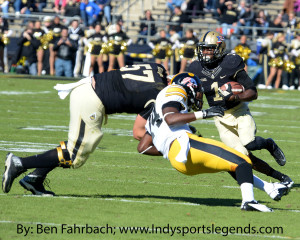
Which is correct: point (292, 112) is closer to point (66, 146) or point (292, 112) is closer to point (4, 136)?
point (4, 136)

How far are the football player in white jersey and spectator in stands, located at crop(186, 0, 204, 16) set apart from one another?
19553 mm

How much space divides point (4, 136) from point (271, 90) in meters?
11.6

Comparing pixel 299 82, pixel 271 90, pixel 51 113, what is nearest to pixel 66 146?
pixel 51 113

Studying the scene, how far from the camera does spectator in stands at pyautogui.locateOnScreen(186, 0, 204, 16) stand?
25391mm

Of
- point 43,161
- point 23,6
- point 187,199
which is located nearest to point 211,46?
point 187,199

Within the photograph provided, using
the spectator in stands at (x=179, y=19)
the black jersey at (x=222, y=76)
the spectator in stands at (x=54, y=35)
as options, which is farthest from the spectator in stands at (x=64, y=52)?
the black jersey at (x=222, y=76)

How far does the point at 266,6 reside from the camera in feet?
86.1

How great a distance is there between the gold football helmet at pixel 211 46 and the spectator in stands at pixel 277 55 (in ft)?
47.0

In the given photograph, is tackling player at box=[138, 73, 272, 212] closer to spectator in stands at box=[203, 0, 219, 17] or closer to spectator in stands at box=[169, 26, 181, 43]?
spectator in stands at box=[169, 26, 181, 43]

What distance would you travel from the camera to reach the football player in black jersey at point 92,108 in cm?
637

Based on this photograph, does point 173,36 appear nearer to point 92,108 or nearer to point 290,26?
point 290,26

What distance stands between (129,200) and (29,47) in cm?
1700

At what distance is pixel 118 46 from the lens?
2197cm

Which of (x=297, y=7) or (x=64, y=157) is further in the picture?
(x=297, y=7)
